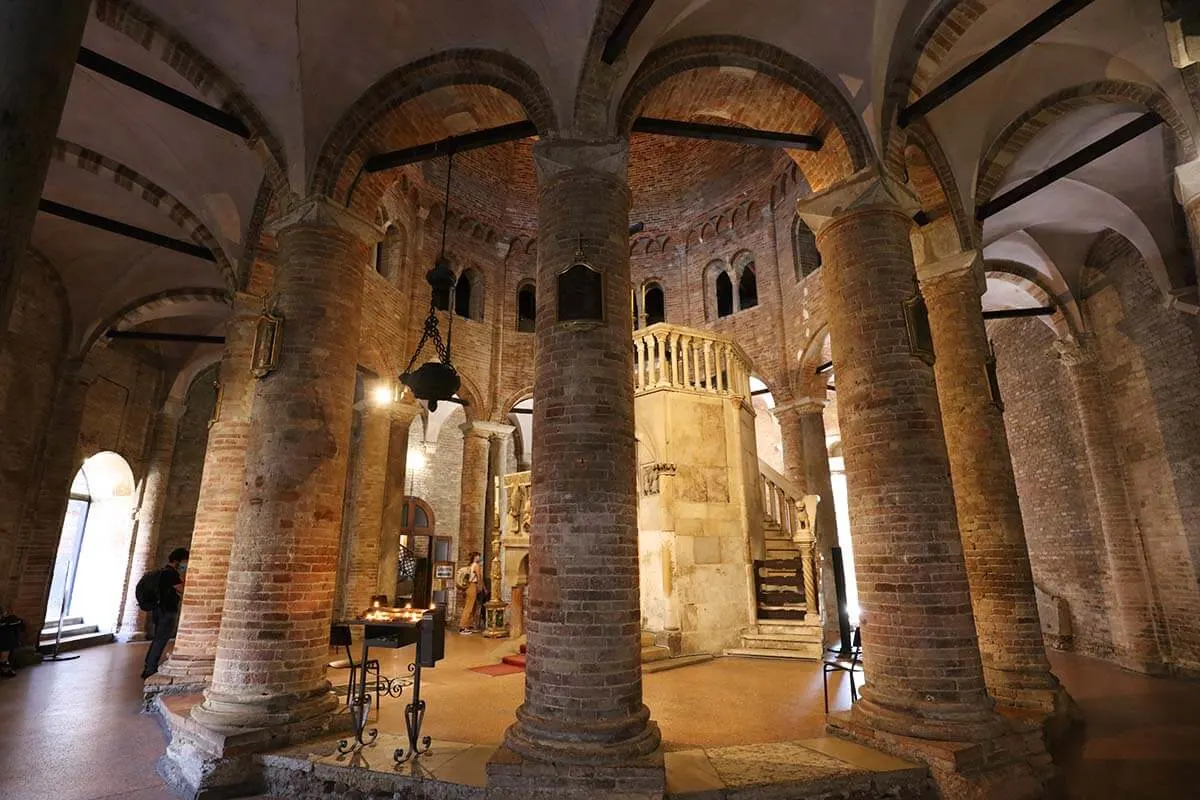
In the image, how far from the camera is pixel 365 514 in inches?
462

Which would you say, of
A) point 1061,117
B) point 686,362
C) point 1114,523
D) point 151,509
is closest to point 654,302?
point 686,362

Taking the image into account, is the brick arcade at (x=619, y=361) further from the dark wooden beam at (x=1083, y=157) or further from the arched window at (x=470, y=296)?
the arched window at (x=470, y=296)

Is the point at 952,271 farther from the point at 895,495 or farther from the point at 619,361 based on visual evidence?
the point at 619,361

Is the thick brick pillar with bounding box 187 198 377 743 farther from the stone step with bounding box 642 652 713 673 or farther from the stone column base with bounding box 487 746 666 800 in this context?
the stone step with bounding box 642 652 713 673

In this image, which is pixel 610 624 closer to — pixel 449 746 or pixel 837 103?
pixel 449 746

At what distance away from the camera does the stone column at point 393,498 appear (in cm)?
1212

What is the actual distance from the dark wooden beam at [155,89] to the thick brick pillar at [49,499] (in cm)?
735

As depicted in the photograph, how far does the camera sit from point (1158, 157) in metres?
8.38

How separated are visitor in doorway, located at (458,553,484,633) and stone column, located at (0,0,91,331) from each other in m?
11.5

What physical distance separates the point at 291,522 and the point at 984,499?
698cm

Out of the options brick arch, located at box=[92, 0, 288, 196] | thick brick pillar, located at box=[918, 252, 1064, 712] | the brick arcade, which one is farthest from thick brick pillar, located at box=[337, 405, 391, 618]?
thick brick pillar, located at box=[918, 252, 1064, 712]

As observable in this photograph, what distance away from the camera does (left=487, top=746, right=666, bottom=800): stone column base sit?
373 centimetres

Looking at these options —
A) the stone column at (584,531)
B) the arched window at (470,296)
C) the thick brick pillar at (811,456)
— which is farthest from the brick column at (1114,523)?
the arched window at (470,296)

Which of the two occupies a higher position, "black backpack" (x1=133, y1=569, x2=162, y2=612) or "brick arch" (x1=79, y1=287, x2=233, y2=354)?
"brick arch" (x1=79, y1=287, x2=233, y2=354)
